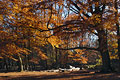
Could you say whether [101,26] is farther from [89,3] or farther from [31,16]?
[31,16]

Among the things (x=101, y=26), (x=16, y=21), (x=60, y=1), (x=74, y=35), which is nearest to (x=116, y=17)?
(x=101, y=26)

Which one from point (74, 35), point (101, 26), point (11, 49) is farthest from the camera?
point (11, 49)

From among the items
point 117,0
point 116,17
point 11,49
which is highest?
point 117,0

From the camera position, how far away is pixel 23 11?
977 centimetres

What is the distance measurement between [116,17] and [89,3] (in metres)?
2.01

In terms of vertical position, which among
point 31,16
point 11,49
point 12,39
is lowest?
point 11,49

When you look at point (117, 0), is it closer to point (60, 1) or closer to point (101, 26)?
point (101, 26)

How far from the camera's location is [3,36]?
11.7 metres

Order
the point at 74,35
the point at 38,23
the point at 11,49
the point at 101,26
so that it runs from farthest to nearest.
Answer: the point at 11,49
the point at 38,23
the point at 74,35
the point at 101,26

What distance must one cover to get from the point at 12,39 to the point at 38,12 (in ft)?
11.5

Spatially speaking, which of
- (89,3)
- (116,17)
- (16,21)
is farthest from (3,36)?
(116,17)

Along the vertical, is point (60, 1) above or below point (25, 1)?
below

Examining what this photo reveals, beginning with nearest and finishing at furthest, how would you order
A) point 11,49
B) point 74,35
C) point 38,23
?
1. point 74,35
2. point 38,23
3. point 11,49

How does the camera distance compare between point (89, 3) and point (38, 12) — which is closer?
point (89, 3)
